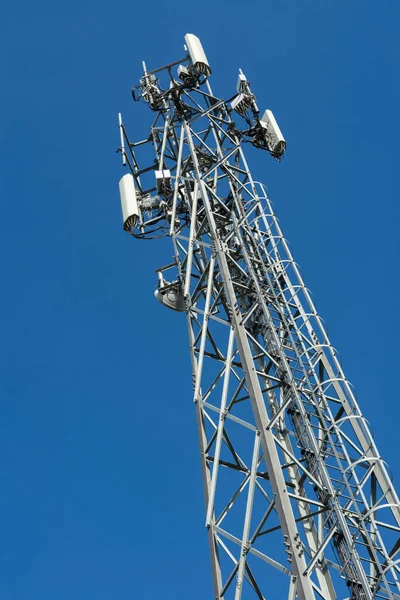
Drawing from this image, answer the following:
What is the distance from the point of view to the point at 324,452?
41.3 feet

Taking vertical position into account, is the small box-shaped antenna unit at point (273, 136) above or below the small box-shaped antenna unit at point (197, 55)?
below

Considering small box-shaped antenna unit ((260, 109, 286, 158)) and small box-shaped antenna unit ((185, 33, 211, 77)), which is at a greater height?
small box-shaped antenna unit ((185, 33, 211, 77))

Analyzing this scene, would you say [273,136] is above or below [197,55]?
below

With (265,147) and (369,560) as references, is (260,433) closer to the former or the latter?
(369,560)

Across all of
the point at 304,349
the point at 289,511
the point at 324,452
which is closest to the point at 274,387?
the point at 304,349

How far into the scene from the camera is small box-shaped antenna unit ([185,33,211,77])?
71.4ft

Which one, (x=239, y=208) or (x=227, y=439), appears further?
(x=239, y=208)

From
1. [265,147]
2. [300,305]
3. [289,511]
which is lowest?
[289,511]

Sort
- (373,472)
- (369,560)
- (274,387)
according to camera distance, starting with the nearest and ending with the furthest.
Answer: (369,560) < (373,472) < (274,387)

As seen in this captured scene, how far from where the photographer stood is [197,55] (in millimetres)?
21984

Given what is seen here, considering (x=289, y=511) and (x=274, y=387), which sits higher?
(x=274, y=387)

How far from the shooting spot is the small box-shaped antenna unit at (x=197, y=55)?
2178 cm

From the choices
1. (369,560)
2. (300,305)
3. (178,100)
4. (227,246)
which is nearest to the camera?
(369,560)

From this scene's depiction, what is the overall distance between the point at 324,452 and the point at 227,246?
241 inches
